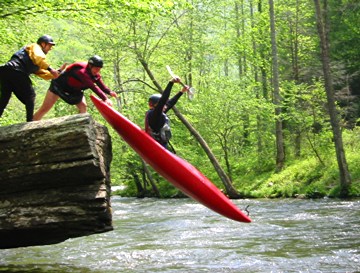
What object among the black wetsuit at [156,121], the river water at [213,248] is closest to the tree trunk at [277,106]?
the river water at [213,248]

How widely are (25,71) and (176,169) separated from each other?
2377 mm

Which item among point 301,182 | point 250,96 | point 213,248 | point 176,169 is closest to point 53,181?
point 176,169

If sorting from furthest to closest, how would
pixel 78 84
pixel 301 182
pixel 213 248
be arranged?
pixel 301 182 < pixel 213 248 < pixel 78 84

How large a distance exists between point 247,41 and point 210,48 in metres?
4.51

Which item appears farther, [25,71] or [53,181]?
[25,71]

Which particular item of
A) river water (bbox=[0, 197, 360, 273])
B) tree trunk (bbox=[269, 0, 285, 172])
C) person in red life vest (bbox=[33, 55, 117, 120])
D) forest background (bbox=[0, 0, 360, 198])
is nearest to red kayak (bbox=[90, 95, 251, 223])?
person in red life vest (bbox=[33, 55, 117, 120])

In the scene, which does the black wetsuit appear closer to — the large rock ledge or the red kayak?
the red kayak

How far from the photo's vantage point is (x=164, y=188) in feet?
89.6

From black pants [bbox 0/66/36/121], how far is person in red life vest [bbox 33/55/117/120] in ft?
1.22

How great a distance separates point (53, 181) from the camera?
17.9 ft

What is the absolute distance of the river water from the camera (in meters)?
6.88

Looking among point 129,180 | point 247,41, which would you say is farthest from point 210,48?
point 129,180

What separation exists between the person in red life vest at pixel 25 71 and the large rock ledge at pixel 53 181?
109 cm

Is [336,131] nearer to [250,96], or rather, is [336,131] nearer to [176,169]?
[250,96]
